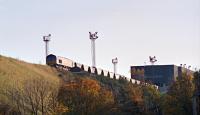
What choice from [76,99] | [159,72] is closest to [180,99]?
[76,99]

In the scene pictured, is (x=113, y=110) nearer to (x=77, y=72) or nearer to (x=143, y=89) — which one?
(x=143, y=89)

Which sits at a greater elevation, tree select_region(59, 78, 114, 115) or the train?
the train

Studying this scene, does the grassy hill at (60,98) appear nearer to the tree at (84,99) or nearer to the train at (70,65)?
the tree at (84,99)

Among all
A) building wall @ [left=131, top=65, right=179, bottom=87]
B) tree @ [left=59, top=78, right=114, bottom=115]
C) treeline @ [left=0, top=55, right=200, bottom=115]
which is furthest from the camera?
building wall @ [left=131, top=65, right=179, bottom=87]

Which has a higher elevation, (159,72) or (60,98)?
(159,72)

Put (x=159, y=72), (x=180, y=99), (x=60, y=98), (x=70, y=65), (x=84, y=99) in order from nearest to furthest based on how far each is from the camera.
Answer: (x=180, y=99) < (x=60, y=98) < (x=84, y=99) < (x=70, y=65) < (x=159, y=72)

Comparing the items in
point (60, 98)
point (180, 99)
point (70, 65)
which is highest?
point (70, 65)

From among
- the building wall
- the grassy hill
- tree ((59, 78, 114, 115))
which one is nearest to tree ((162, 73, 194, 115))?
tree ((59, 78, 114, 115))

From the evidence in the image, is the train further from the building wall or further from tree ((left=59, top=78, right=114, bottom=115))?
the building wall

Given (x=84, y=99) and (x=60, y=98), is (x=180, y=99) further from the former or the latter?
(x=60, y=98)

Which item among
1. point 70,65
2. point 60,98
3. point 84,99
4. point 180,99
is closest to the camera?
point 180,99

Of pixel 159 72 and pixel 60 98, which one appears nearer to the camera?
pixel 60 98

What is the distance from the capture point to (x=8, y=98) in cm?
6512

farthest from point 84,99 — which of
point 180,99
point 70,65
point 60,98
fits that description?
point 70,65
